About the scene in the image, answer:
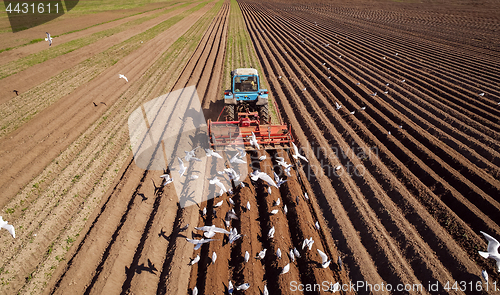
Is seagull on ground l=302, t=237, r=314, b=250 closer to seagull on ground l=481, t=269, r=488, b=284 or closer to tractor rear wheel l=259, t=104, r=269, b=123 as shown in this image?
seagull on ground l=481, t=269, r=488, b=284

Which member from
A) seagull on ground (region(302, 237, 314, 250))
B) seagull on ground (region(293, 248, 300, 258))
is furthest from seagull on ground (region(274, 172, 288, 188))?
seagull on ground (region(293, 248, 300, 258))

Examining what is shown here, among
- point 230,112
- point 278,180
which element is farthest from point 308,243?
point 230,112

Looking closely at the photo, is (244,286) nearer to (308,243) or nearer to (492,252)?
(308,243)

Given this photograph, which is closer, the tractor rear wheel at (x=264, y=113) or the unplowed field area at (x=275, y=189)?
the unplowed field area at (x=275, y=189)

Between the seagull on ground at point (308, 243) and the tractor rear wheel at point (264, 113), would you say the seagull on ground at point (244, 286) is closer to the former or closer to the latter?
the seagull on ground at point (308, 243)

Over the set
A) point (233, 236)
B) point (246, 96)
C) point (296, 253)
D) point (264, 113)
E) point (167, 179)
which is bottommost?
point (296, 253)

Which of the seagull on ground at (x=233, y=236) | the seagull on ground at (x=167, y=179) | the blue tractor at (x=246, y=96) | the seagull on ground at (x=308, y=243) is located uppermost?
the blue tractor at (x=246, y=96)

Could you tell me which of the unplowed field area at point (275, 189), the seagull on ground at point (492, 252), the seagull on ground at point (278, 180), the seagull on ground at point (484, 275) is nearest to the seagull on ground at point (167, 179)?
the unplowed field area at point (275, 189)
